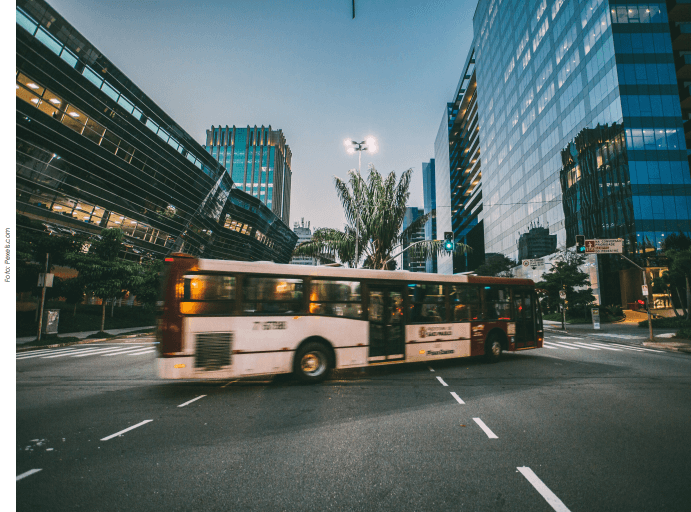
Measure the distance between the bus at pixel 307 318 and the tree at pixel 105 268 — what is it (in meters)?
19.0

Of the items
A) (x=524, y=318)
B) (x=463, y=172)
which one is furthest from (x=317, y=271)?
(x=463, y=172)

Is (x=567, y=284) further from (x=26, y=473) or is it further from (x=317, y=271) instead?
(x=26, y=473)

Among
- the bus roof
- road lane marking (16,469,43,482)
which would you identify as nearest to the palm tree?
the bus roof

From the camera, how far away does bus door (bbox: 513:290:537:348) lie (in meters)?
13.0

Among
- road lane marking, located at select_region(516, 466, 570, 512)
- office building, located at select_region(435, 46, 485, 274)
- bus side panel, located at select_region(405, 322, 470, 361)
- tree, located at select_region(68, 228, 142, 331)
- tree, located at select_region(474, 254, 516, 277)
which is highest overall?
office building, located at select_region(435, 46, 485, 274)

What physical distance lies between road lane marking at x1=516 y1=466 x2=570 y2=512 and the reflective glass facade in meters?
47.4

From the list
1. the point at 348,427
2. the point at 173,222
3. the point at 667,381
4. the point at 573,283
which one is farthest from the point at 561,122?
the point at 348,427

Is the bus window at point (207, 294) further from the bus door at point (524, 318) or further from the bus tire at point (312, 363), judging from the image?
the bus door at point (524, 318)

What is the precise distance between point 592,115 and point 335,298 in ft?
173

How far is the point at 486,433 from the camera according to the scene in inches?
202

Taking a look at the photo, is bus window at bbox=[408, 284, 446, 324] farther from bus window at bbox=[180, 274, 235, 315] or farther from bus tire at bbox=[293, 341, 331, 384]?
bus window at bbox=[180, 274, 235, 315]

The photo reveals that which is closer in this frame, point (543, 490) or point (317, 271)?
point (543, 490)

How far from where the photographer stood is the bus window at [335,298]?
9070 mm

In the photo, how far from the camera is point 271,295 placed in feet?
28.2
